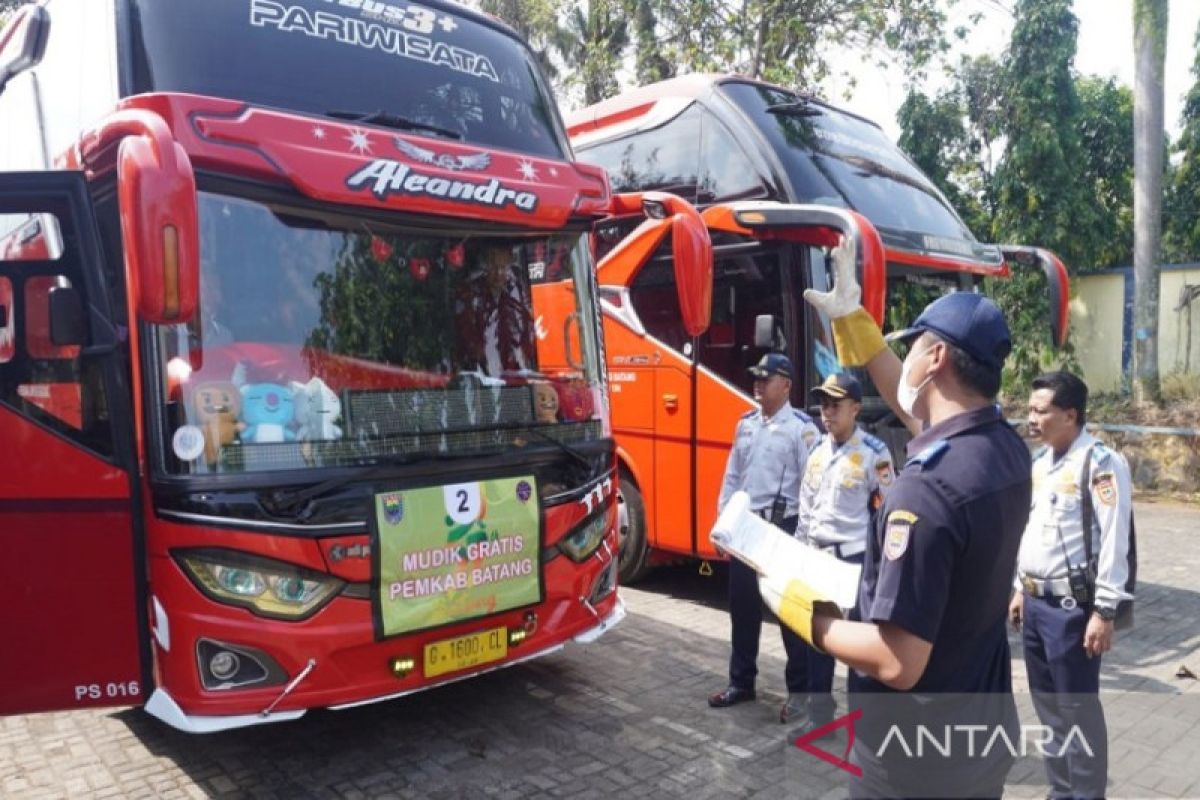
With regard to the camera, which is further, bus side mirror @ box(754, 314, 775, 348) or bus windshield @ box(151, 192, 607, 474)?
bus side mirror @ box(754, 314, 775, 348)

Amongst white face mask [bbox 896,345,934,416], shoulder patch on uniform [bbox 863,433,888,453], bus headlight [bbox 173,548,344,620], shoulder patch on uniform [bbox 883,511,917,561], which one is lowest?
bus headlight [bbox 173,548,344,620]

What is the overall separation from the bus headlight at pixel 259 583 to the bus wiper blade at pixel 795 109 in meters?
4.60

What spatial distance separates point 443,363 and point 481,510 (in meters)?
0.69

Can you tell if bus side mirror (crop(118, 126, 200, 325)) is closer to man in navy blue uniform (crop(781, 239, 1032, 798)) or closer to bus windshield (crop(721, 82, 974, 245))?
man in navy blue uniform (crop(781, 239, 1032, 798))

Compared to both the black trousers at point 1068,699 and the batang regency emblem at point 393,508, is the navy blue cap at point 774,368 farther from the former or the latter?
the batang regency emblem at point 393,508

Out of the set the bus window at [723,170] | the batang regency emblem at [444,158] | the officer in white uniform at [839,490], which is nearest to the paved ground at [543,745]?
the officer in white uniform at [839,490]

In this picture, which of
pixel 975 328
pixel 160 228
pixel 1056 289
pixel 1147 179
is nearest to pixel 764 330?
pixel 1056 289

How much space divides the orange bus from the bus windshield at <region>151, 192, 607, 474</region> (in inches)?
69.0

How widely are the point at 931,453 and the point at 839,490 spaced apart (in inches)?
87.4

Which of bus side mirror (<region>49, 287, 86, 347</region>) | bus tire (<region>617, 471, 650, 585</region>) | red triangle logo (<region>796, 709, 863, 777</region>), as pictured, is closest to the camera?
bus side mirror (<region>49, 287, 86, 347</region>)

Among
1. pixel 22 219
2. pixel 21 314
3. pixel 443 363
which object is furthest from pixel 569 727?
pixel 22 219

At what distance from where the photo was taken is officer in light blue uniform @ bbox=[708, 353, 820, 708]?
14.6ft

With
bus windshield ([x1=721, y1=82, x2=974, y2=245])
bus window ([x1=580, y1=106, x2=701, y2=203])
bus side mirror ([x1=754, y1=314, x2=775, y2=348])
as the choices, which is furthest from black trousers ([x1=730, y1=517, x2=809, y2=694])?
bus window ([x1=580, y1=106, x2=701, y2=203])

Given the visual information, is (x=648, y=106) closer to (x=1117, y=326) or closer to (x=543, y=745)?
(x=543, y=745)
